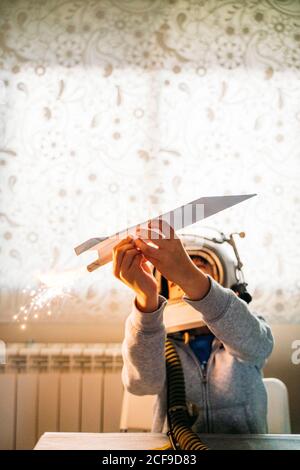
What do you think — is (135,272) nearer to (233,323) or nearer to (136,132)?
(233,323)

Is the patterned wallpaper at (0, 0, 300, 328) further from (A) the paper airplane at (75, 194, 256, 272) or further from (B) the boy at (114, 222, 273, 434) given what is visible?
(A) the paper airplane at (75, 194, 256, 272)

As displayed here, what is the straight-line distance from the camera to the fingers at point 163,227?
2.15 ft

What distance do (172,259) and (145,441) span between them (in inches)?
12.4

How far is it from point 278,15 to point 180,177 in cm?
63

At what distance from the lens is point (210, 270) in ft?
2.88

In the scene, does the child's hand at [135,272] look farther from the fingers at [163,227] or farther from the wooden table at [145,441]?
the wooden table at [145,441]

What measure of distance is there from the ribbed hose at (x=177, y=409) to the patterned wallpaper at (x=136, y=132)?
62 centimetres

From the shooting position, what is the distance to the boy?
2.29 feet

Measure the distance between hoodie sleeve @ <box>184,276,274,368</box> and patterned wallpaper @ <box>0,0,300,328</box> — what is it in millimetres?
654

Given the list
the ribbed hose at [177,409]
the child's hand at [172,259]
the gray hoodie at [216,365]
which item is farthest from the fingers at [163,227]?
the ribbed hose at [177,409]

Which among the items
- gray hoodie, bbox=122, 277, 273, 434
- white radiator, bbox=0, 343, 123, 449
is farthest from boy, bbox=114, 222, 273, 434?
white radiator, bbox=0, 343, 123, 449

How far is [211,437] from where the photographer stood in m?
0.75

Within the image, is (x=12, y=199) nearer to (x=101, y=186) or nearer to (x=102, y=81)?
(x=101, y=186)

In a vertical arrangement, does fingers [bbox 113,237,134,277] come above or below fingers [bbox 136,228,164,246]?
below
